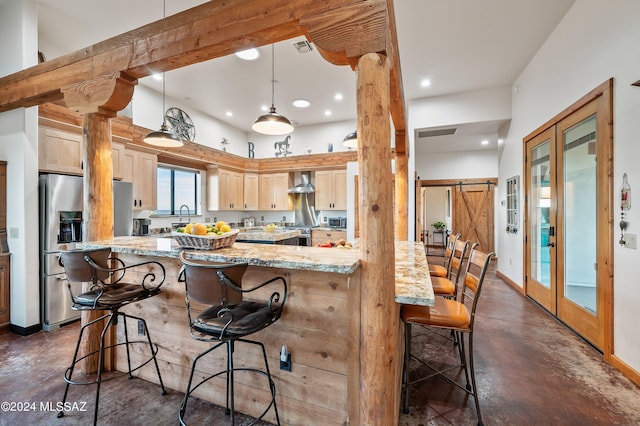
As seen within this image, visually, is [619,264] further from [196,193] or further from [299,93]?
[196,193]

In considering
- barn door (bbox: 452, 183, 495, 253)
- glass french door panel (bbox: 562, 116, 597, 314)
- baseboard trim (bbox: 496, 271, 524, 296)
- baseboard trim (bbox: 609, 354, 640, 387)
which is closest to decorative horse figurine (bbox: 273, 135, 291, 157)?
barn door (bbox: 452, 183, 495, 253)

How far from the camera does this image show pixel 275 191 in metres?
7.28

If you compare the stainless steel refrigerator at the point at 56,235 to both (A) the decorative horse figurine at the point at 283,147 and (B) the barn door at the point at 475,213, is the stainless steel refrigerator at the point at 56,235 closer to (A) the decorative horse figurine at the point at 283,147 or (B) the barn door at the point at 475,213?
(A) the decorative horse figurine at the point at 283,147

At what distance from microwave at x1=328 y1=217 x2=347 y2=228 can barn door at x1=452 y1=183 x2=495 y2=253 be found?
3488 mm

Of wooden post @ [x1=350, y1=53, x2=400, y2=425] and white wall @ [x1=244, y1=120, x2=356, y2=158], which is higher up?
white wall @ [x1=244, y1=120, x2=356, y2=158]

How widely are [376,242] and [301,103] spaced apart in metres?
5.00

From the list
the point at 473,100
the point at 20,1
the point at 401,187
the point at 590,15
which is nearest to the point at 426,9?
the point at 590,15

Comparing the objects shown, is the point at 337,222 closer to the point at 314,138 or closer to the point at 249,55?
the point at 314,138

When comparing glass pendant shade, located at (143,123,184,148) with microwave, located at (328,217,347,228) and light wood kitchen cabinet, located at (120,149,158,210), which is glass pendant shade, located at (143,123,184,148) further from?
microwave, located at (328,217,347,228)

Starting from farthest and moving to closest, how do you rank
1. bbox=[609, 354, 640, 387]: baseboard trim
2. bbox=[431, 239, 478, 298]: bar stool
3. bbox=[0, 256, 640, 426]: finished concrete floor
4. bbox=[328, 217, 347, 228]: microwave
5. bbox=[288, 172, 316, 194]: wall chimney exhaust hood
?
bbox=[288, 172, 316, 194]: wall chimney exhaust hood < bbox=[328, 217, 347, 228]: microwave < bbox=[431, 239, 478, 298]: bar stool < bbox=[609, 354, 640, 387]: baseboard trim < bbox=[0, 256, 640, 426]: finished concrete floor

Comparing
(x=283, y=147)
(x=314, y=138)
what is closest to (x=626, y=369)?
(x=314, y=138)

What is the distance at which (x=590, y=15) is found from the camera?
9.36 ft

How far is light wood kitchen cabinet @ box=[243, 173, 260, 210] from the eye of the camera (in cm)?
716

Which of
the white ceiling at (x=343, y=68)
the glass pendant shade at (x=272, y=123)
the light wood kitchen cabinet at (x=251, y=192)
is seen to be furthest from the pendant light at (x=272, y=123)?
the light wood kitchen cabinet at (x=251, y=192)
